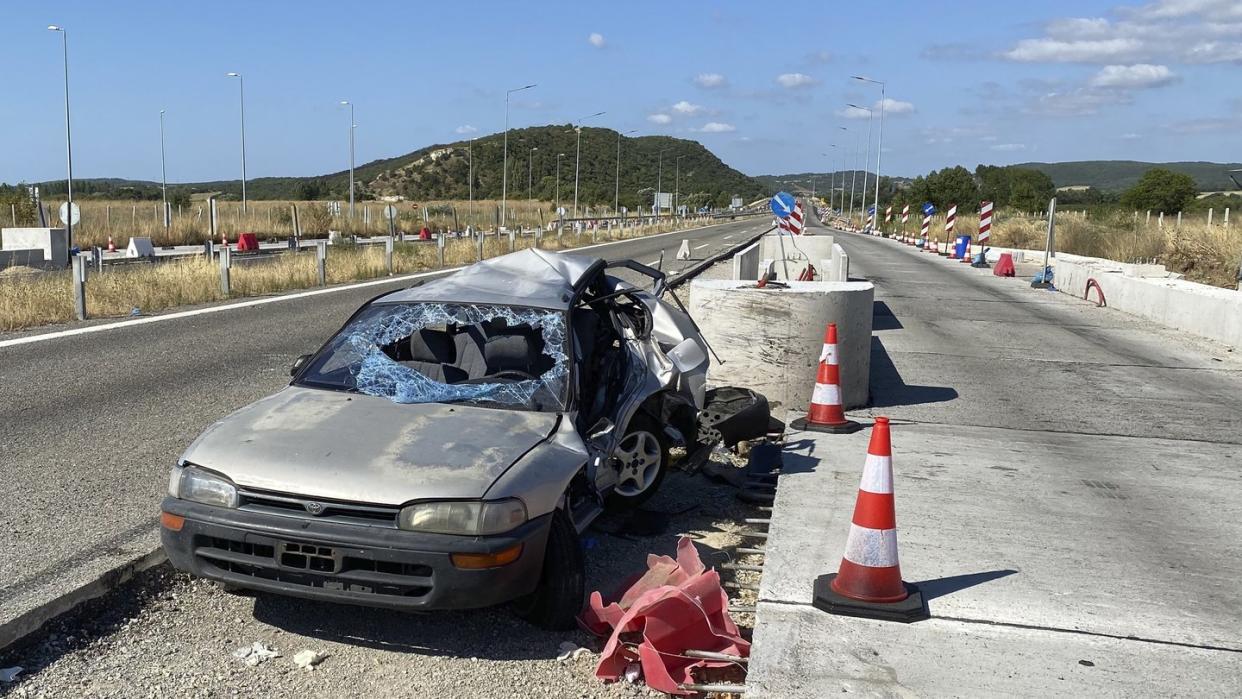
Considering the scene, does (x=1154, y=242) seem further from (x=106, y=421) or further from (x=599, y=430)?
(x=599, y=430)

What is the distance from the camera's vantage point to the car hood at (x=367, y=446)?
4.14 metres

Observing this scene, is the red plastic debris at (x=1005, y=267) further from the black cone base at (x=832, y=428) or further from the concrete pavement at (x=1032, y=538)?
the black cone base at (x=832, y=428)

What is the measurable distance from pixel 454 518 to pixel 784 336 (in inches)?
212

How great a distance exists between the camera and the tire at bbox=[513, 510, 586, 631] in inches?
175

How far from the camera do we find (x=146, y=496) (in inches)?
240

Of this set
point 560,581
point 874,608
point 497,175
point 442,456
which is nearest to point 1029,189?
point 497,175

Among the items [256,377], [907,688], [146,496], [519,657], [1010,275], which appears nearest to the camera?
[907,688]

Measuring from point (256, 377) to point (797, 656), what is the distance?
7.59 metres

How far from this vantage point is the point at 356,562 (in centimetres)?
404

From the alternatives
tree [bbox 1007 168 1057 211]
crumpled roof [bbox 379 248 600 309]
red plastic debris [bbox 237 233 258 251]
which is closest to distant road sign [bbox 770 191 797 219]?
crumpled roof [bbox 379 248 600 309]

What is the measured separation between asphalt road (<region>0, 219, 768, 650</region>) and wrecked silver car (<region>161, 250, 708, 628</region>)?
38.4 inches

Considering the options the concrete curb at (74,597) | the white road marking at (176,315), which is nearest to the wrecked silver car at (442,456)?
the concrete curb at (74,597)

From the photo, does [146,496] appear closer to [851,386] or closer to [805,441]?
[805,441]

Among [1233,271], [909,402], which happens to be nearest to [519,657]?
[909,402]
